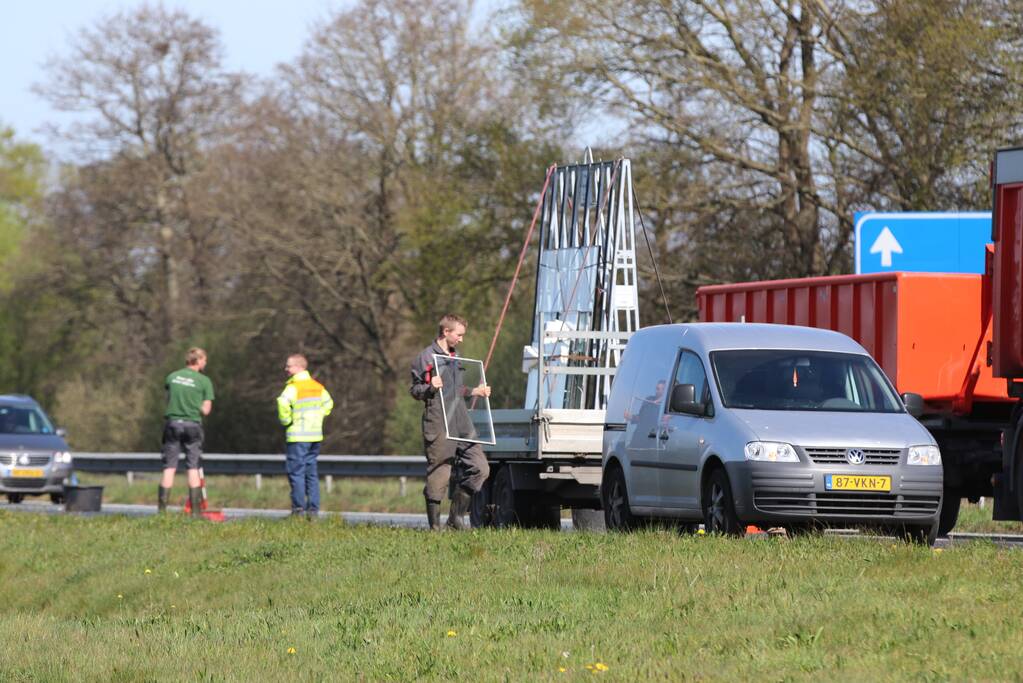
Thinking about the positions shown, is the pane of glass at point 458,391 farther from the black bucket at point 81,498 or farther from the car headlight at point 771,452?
the black bucket at point 81,498

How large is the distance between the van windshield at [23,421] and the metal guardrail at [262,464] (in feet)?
14.0

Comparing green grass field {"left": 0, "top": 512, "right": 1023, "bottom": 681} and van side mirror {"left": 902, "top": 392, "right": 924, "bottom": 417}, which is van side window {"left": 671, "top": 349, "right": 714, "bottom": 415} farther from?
van side mirror {"left": 902, "top": 392, "right": 924, "bottom": 417}

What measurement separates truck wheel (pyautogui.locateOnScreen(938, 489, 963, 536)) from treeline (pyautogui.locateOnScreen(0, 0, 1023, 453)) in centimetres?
878

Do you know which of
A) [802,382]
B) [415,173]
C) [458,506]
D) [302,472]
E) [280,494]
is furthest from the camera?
[415,173]

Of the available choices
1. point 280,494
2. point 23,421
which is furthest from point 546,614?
point 23,421

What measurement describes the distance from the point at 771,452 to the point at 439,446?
4231 millimetres

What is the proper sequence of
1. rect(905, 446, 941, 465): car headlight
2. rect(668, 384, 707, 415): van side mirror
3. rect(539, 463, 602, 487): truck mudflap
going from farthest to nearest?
rect(539, 463, 602, 487): truck mudflap → rect(668, 384, 707, 415): van side mirror → rect(905, 446, 941, 465): car headlight

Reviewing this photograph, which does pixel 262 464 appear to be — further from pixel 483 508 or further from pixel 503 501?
pixel 503 501

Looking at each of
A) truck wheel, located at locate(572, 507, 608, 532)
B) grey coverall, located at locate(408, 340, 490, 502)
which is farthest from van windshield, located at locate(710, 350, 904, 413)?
truck wheel, located at locate(572, 507, 608, 532)

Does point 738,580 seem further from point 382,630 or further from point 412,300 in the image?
point 412,300

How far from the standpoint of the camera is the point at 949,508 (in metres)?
17.0

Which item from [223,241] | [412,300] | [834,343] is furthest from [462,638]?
[223,241]

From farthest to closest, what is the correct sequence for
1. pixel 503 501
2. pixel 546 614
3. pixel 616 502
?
pixel 503 501
pixel 616 502
pixel 546 614

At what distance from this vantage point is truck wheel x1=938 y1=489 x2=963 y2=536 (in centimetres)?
1655
